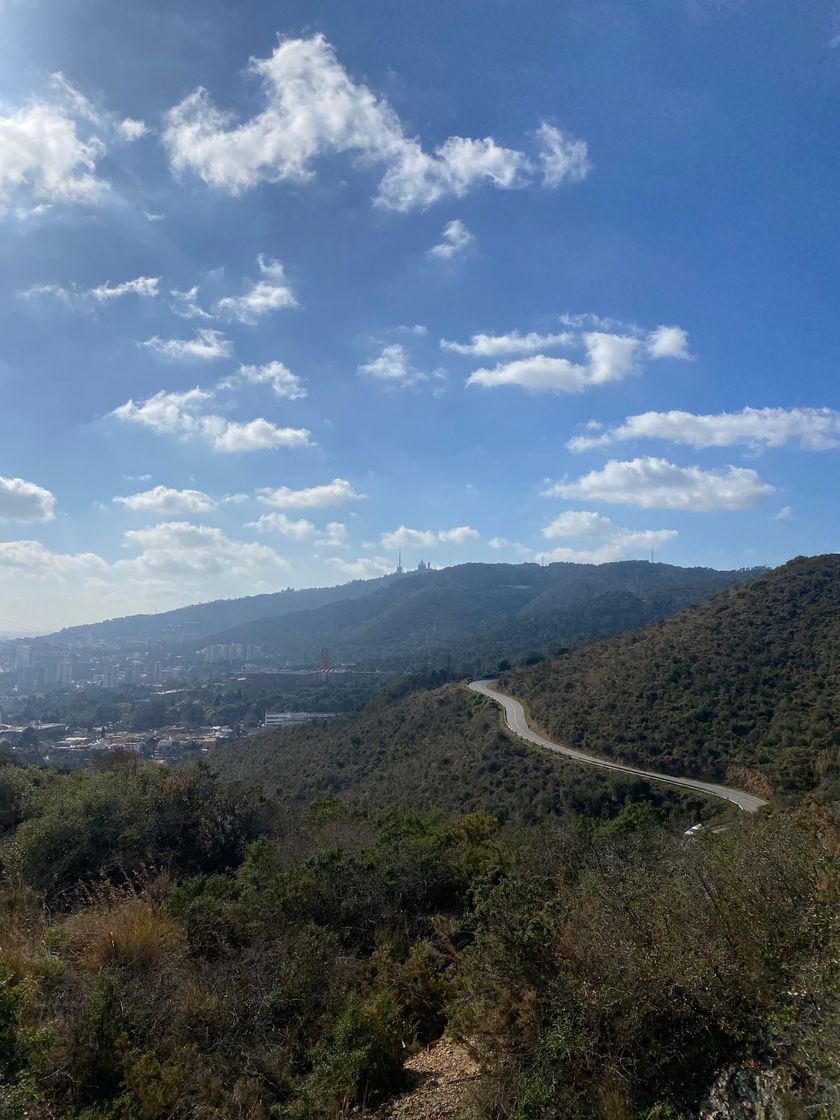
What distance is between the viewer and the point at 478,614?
165m

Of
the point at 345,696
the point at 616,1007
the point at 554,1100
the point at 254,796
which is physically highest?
the point at 616,1007

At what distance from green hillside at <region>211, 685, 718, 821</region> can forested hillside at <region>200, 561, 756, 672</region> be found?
4887 cm

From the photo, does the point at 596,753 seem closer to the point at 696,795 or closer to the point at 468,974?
the point at 696,795

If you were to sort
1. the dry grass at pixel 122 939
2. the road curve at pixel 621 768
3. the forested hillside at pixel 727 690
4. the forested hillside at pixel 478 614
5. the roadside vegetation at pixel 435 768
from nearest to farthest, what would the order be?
the dry grass at pixel 122 939
the road curve at pixel 621 768
the roadside vegetation at pixel 435 768
the forested hillside at pixel 727 690
the forested hillside at pixel 478 614

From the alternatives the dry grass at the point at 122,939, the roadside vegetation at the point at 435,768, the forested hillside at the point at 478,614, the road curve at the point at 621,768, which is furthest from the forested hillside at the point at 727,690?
the forested hillside at the point at 478,614

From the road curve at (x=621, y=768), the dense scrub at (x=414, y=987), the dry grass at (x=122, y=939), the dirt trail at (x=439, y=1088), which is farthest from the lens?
the road curve at (x=621, y=768)

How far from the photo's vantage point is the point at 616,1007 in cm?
433

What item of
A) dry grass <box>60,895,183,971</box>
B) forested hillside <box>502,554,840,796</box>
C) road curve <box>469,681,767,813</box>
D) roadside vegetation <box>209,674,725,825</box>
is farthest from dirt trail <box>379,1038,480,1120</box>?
forested hillside <box>502,554,840,796</box>

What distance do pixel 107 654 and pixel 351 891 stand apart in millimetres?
174072

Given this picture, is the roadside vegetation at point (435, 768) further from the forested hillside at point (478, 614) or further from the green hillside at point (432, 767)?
the forested hillside at point (478, 614)

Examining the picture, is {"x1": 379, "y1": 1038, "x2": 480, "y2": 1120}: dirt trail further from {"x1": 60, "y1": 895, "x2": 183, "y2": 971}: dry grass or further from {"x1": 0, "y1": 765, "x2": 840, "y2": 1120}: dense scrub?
{"x1": 60, "y1": 895, "x2": 183, "y2": 971}: dry grass

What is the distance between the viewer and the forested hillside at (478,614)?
10956cm

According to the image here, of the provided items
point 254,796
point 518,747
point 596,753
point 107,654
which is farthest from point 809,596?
point 107,654

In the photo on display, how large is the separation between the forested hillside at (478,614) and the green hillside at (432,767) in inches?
1924
